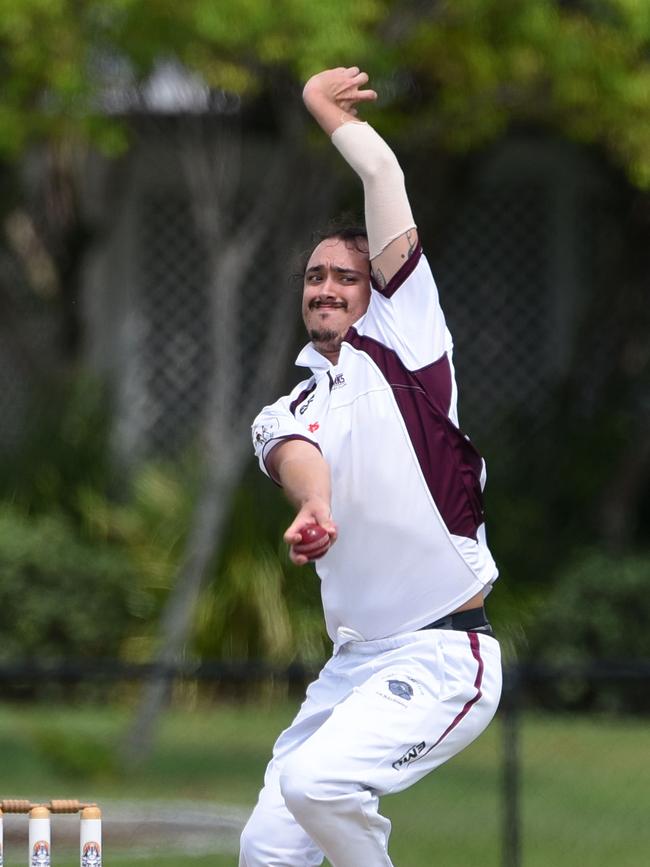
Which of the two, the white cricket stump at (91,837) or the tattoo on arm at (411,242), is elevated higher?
the tattoo on arm at (411,242)

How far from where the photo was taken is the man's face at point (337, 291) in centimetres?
488

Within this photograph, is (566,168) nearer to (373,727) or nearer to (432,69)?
(432,69)

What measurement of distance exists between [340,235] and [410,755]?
1446mm

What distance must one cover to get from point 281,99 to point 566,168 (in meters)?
4.67

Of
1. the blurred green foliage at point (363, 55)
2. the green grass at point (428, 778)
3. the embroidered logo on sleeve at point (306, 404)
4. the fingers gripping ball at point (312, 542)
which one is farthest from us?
the blurred green foliage at point (363, 55)

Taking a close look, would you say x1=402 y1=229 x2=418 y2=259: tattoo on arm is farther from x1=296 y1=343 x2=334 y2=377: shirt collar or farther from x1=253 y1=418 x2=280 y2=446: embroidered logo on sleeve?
x1=253 y1=418 x2=280 y2=446: embroidered logo on sleeve

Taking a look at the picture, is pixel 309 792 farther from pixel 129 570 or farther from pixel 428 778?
pixel 129 570

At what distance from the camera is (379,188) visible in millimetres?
4664

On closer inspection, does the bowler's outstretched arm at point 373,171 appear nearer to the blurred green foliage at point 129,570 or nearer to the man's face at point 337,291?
the man's face at point 337,291

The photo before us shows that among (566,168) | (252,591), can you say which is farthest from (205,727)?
(566,168)

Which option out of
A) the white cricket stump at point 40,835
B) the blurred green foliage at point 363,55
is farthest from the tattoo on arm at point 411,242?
the blurred green foliage at point 363,55

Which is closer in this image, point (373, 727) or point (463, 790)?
point (373, 727)

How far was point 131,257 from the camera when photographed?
14.6 metres

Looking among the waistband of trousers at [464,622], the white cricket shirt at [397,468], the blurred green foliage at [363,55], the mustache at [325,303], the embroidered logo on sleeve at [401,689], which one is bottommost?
the embroidered logo on sleeve at [401,689]
